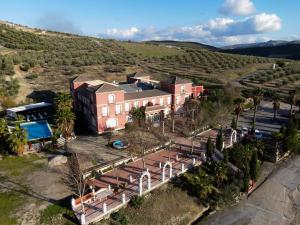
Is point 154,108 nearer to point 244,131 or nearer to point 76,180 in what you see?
point 244,131

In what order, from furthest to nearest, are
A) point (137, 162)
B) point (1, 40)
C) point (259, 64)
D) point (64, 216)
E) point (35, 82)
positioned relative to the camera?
point (259, 64) → point (1, 40) → point (35, 82) → point (137, 162) → point (64, 216)

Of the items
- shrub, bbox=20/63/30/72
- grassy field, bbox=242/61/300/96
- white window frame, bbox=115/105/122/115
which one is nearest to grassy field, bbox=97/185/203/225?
white window frame, bbox=115/105/122/115

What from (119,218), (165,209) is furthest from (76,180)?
(165,209)

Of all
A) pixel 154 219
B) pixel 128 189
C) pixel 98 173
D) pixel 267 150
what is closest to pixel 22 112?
pixel 98 173

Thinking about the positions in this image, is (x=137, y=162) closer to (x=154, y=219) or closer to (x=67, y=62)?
(x=154, y=219)

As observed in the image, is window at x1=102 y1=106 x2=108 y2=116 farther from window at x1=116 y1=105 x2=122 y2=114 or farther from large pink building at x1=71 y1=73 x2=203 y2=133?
window at x1=116 y1=105 x2=122 y2=114

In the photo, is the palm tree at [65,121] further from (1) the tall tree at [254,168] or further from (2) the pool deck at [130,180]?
(1) the tall tree at [254,168]
